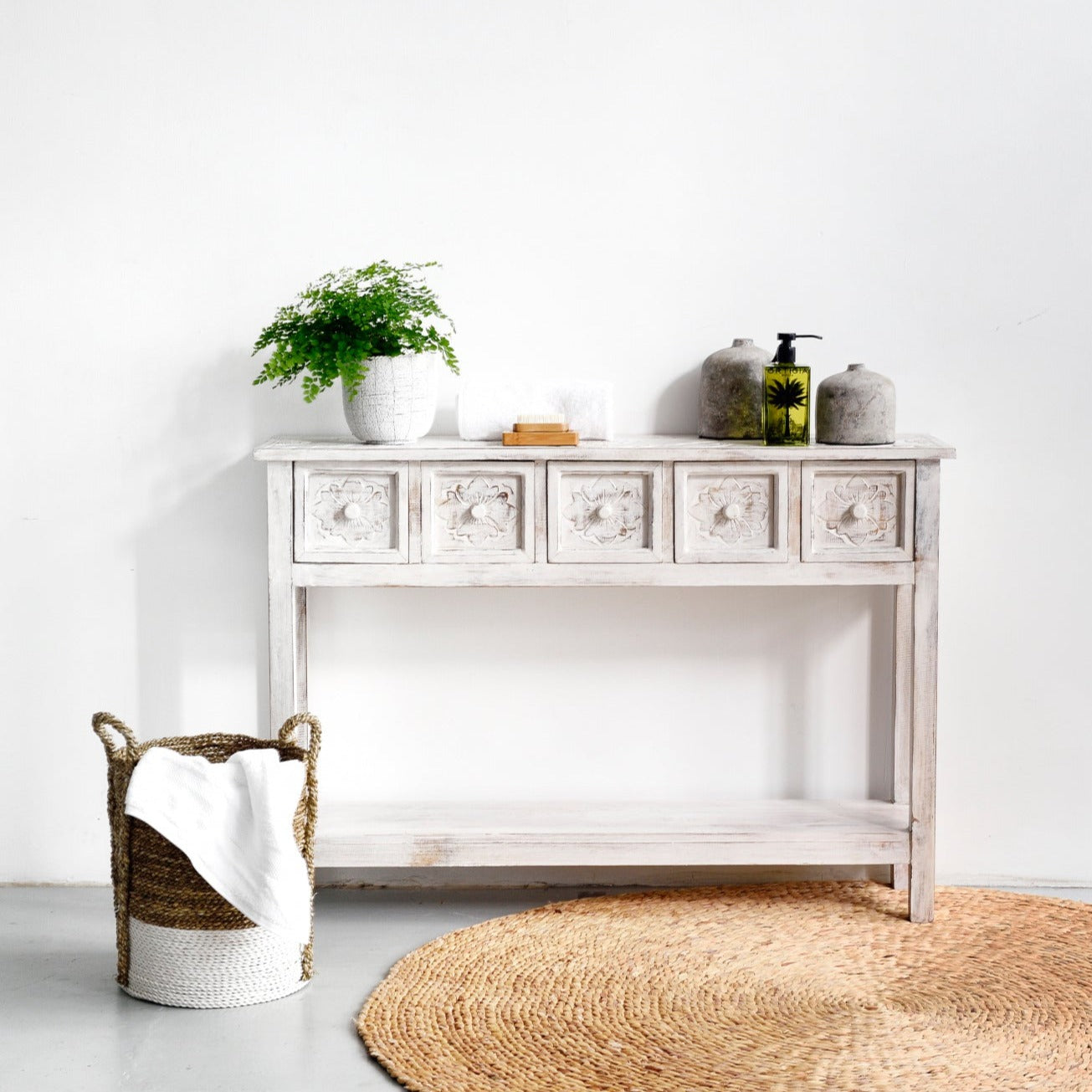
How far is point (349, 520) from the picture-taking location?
243cm

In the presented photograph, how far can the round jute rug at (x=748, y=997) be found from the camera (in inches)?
A: 77.6

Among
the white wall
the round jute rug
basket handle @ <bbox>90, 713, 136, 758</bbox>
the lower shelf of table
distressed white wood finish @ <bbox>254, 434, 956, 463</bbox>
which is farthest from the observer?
the white wall

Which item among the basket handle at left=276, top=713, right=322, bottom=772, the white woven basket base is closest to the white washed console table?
the basket handle at left=276, top=713, right=322, bottom=772

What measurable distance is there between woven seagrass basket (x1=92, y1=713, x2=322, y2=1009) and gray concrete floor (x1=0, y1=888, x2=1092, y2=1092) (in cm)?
3

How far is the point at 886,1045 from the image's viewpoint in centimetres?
204

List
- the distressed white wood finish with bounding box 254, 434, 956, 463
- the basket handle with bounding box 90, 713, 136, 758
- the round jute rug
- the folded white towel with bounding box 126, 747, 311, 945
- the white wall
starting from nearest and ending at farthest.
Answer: the round jute rug
the folded white towel with bounding box 126, 747, 311, 945
the basket handle with bounding box 90, 713, 136, 758
the distressed white wood finish with bounding box 254, 434, 956, 463
the white wall

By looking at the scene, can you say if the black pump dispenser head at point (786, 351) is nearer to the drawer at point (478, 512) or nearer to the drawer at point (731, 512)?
the drawer at point (731, 512)

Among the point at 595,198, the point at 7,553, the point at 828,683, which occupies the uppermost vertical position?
the point at 595,198

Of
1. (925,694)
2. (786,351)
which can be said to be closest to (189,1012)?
(925,694)

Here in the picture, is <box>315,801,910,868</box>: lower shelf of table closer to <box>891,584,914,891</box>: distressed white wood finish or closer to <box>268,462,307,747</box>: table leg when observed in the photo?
<box>891,584,914,891</box>: distressed white wood finish

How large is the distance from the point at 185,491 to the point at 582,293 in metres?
0.91

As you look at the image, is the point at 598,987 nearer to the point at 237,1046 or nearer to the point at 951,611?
the point at 237,1046

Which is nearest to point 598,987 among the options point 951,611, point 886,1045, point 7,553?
point 886,1045

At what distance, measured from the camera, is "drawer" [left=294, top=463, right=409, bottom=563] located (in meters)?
2.43
